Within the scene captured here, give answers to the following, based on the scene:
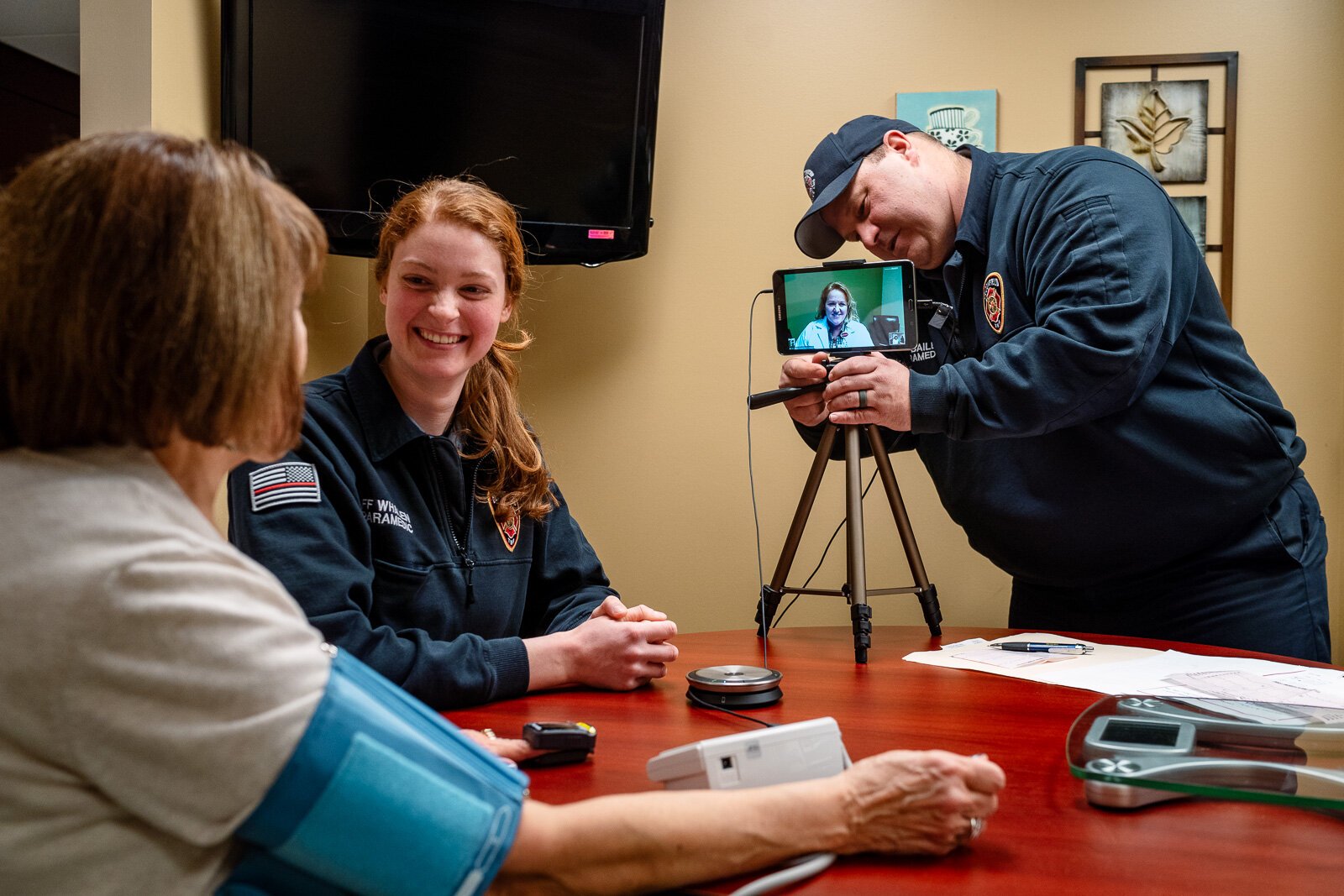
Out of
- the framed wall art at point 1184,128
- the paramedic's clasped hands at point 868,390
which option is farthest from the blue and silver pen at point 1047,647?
the framed wall art at point 1184,128

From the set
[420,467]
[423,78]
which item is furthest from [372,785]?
[423,78]

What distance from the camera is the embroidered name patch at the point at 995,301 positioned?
1.81 metres

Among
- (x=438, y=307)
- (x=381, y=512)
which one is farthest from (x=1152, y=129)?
(x=381, y=512)

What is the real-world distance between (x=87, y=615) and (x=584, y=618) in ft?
3.35

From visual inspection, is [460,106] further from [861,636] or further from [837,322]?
[861,636]

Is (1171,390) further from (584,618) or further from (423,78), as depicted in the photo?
(423,78)

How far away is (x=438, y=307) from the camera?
1499 mm

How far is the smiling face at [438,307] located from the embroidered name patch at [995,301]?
88 centimetres

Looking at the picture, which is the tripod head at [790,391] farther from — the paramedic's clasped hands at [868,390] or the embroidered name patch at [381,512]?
the embroidered name patch at [381,512]

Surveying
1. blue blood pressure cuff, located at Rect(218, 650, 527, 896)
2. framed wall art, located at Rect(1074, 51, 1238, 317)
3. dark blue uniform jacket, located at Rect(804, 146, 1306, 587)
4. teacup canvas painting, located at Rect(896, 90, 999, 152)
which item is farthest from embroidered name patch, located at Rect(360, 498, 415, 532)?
framed wall art, located at Rect(1074, 51, 1238, 317)

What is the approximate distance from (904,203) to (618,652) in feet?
3.73

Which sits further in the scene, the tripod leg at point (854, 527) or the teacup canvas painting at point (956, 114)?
the teacup canvas painting at point (956, 114)

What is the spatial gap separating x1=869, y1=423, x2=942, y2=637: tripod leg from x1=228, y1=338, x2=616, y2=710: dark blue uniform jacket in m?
0.56

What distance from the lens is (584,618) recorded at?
1.56 metres
